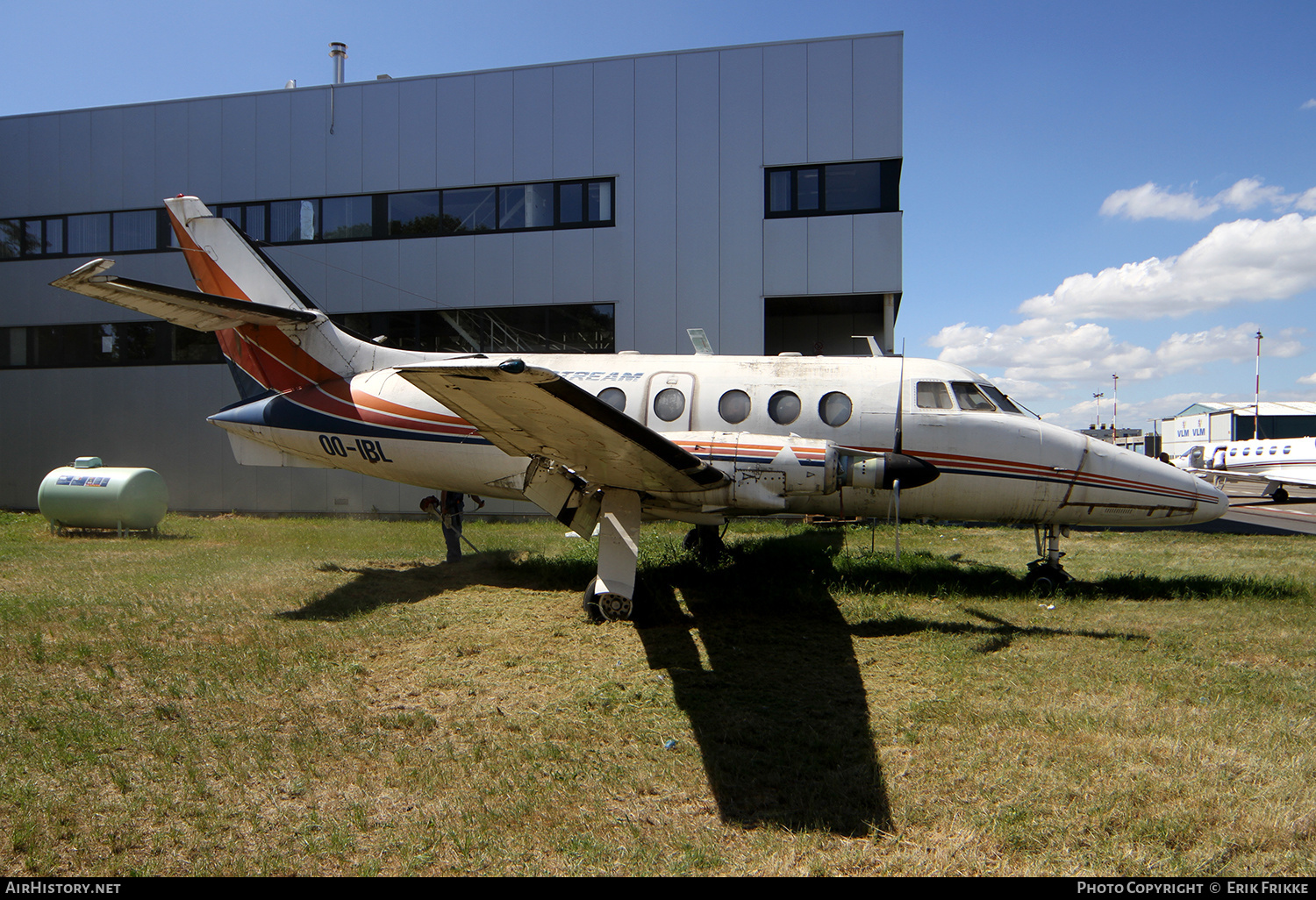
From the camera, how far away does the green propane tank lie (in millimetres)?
14523

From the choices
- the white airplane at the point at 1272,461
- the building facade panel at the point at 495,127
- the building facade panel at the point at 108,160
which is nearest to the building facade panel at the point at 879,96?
the building facade panel at the point at 495,127

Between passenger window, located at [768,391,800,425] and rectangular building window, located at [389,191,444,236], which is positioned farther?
rectangular building window, located at [389,191,444,236]

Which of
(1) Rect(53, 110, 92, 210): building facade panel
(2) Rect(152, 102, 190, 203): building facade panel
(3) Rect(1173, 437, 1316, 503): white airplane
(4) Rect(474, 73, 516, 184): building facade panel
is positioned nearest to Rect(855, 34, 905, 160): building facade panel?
(4) Rect(474, 73, 516, 184): building facade panel

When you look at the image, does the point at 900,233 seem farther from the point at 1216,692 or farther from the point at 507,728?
the point at 507,728

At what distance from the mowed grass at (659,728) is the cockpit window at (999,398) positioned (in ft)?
8.37

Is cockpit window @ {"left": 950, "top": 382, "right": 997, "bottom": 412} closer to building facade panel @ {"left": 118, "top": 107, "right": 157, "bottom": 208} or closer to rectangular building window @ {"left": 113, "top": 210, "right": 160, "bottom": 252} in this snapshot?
rectangular building window @ {"left": 113, "top": 210, "right": 160, "bottom": 252}

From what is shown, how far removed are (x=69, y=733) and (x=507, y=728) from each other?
118 inches

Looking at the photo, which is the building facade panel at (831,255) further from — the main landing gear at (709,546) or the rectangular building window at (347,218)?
the rectangular building window at (347,218)

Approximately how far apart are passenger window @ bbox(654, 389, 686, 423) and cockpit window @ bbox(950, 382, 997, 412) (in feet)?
12.0

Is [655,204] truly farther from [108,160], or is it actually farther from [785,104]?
[108,160]

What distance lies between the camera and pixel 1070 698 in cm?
569

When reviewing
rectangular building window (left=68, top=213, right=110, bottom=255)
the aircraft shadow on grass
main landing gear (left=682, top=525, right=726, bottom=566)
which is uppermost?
rectangular building window (left=68, top=213, right=110, bottom=255)

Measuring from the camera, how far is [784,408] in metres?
9.52
